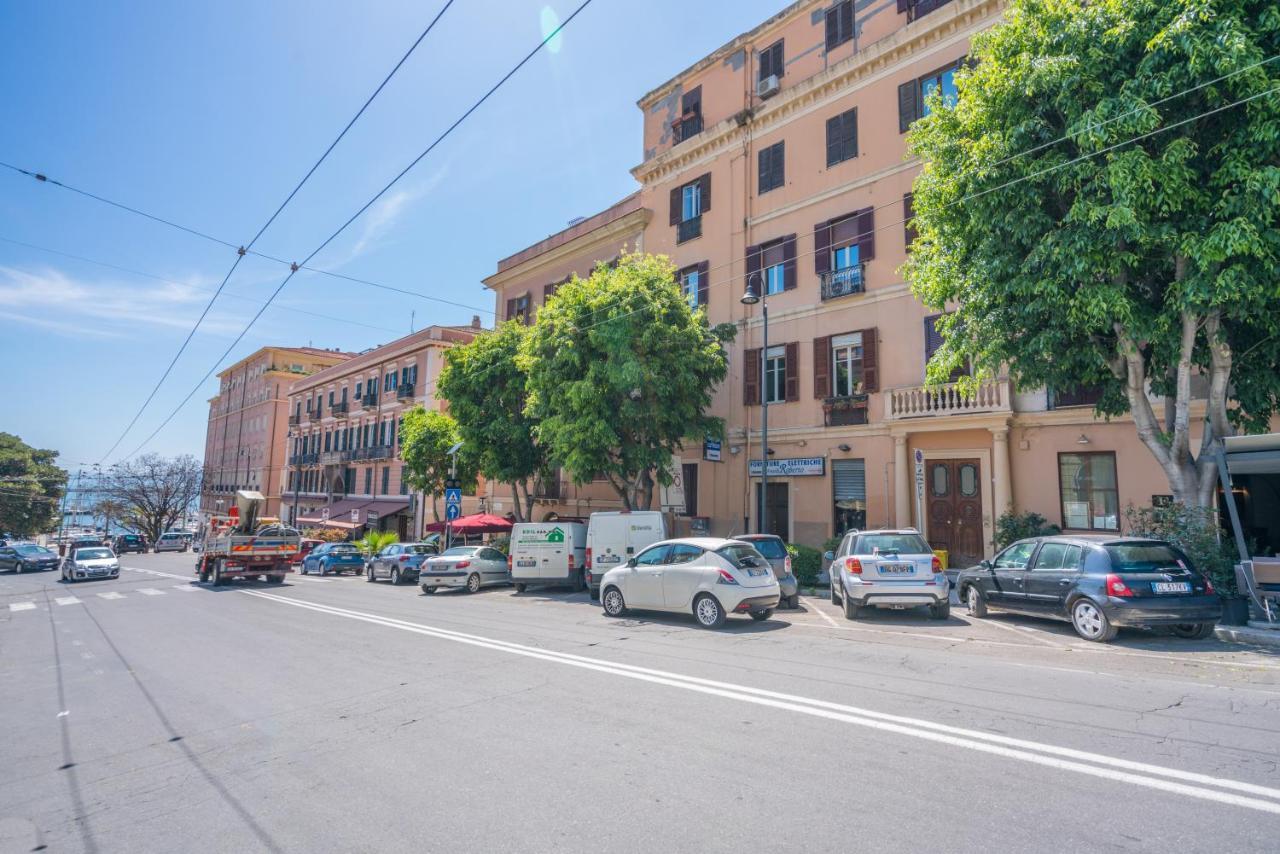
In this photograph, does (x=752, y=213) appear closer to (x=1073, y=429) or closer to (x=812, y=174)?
(x=812, y=174)

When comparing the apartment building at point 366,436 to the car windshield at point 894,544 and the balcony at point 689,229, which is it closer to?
the balcony at point 689,229

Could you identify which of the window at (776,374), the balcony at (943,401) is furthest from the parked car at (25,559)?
the balcony at (943,401)

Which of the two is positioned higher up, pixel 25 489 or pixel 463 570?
pixel 25 489

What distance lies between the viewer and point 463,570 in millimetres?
20422

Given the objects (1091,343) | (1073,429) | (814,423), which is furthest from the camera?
(814,423)

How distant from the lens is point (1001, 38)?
12312 millimetres

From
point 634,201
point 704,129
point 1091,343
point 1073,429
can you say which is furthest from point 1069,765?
point 634,201

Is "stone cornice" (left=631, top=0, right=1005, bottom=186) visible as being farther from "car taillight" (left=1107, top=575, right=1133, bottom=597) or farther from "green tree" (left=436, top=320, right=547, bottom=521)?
"car taillight" (left=1107, top=575, right=1133, bottom=597)

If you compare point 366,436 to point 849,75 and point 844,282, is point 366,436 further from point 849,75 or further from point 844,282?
point 849,75

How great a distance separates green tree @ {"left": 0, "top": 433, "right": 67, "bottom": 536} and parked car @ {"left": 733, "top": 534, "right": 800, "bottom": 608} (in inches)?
2547

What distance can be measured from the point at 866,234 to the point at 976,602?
12.4 meters

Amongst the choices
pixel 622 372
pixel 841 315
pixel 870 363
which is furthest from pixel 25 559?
pixel 870 363

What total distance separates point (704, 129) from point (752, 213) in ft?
15.0

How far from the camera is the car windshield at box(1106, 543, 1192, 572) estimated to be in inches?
368
